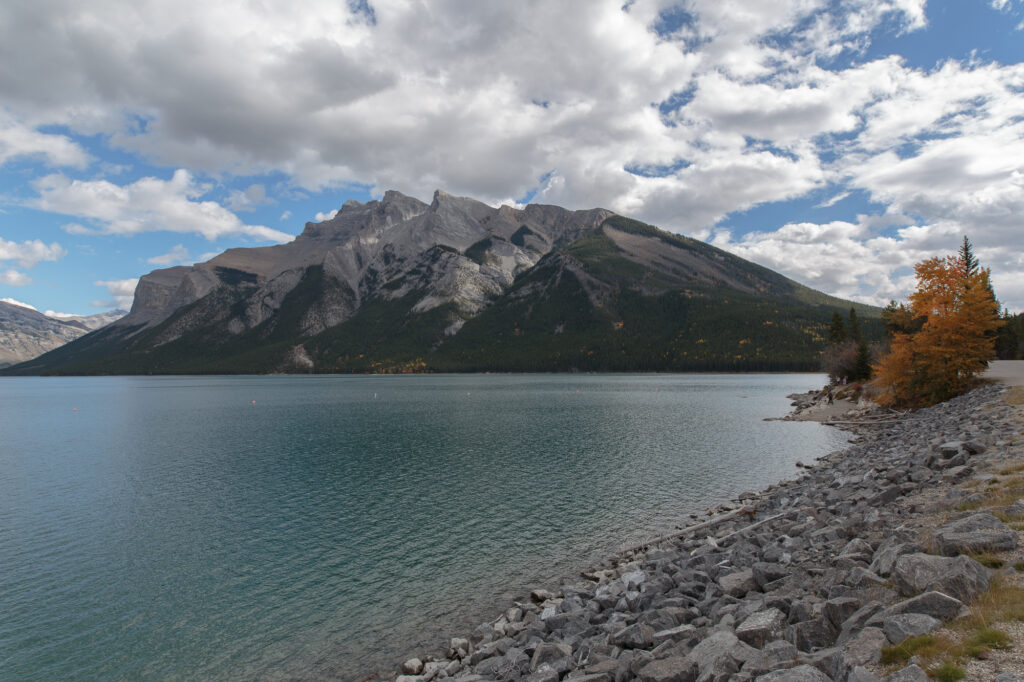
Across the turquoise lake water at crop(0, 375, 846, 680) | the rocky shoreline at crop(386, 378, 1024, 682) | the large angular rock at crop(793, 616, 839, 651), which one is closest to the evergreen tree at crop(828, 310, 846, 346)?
the turquoise lake water at crop(0, 375, 846, 680)

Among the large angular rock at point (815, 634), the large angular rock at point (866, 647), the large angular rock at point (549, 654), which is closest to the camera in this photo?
the large angular rock at point (866, 647)

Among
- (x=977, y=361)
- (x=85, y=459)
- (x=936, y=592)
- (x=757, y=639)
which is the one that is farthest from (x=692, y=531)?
(x=85, y=459)

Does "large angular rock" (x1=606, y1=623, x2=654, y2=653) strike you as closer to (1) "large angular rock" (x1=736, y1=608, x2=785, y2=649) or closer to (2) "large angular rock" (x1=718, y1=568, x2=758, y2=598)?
(1) "large angular rock" (x1=736, y1=608, x2=785, y2=649)

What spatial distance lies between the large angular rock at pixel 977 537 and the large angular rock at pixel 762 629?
4445 mm

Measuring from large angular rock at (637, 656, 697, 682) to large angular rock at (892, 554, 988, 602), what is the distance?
16.0ft

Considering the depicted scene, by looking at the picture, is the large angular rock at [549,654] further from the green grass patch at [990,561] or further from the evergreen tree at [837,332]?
the evergreen tree at [837,332]

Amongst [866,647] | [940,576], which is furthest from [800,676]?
[940,576]

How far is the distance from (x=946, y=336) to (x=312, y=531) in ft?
230

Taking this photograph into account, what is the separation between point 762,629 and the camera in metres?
11.8

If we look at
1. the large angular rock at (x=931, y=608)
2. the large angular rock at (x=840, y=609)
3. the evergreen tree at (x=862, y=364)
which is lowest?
the large angular rock at (x=840, y=609)

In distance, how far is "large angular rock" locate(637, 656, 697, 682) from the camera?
1116 cm

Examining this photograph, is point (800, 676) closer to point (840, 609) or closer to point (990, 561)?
point (840, 609)

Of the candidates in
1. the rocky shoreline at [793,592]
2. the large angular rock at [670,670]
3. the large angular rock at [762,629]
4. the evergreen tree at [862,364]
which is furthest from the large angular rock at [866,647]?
the evergreen tree at [862,364]

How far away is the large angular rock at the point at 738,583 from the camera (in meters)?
16.8
